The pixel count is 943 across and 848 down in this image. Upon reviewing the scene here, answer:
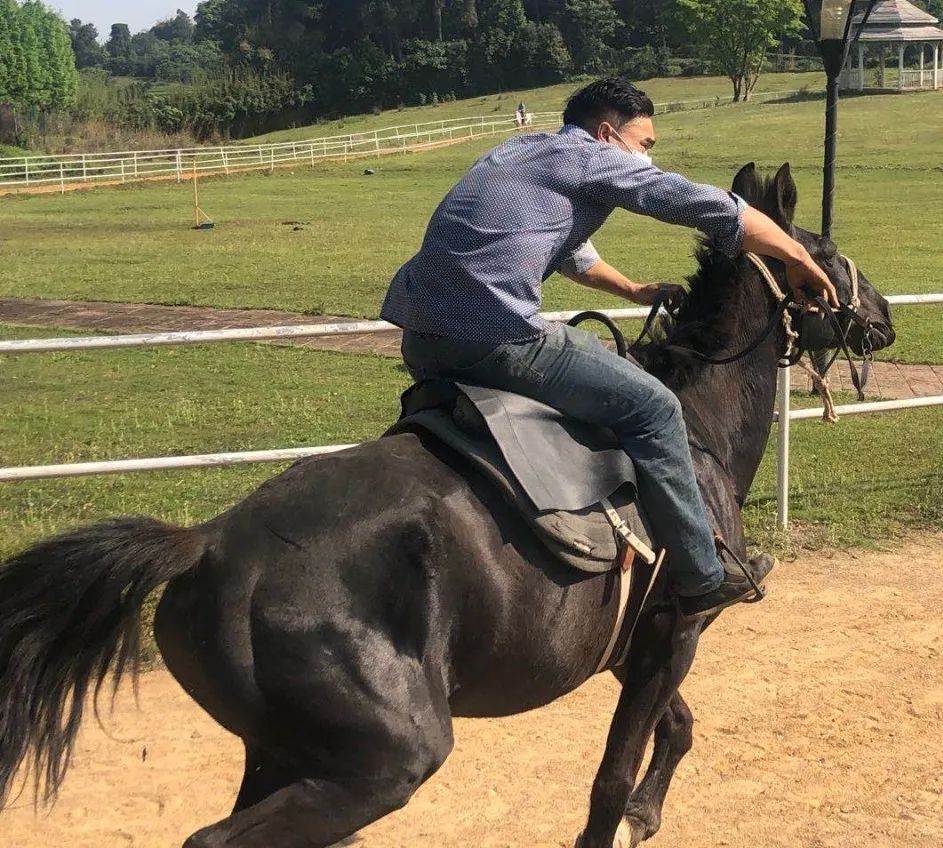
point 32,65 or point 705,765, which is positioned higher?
point 32,65

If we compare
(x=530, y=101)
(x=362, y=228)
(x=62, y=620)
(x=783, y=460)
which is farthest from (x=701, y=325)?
(x=530, y=101)

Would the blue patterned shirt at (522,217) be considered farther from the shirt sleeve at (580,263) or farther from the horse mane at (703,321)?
the shirt sleeve at (580,263)

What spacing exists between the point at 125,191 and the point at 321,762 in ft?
145

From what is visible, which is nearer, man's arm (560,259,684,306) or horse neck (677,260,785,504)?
horse neck (677,260,785,504)

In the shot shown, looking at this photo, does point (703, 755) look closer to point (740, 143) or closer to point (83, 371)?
point (83, 371)

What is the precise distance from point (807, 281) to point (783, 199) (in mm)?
349

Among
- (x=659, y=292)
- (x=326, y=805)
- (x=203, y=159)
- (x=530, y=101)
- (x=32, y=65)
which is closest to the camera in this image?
(x=326, y=805)

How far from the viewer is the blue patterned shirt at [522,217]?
11.4ft

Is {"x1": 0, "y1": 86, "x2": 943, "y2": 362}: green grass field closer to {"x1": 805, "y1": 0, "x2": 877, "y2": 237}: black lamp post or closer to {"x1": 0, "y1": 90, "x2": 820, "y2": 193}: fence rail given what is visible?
{"x1": 0, "y1": 90, "x2": 820, "y2": 193}: fence rail

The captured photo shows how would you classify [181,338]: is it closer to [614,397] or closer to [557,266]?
[557,266]

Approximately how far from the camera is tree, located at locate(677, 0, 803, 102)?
7531 centimetres

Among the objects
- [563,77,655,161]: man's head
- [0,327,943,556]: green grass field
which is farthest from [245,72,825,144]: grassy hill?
[563,77,655,161]: man's head

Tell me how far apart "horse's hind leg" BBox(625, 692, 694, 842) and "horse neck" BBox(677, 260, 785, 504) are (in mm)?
910

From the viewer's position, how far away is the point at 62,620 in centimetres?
324
